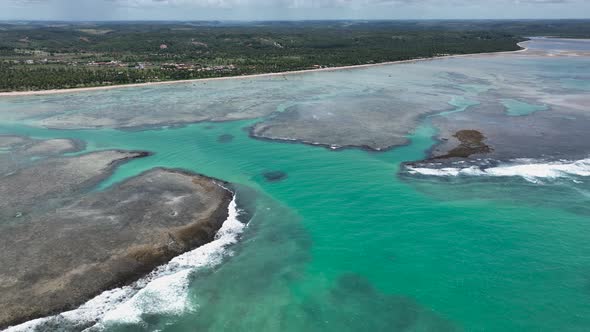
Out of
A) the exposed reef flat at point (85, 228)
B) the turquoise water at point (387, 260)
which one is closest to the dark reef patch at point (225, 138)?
the turquoise water at point (387, 260)

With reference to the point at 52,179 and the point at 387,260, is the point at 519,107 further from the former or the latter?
the point at 52,179

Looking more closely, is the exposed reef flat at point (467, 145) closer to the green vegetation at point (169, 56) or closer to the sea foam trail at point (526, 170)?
the sea foam trail at point (526, 170)

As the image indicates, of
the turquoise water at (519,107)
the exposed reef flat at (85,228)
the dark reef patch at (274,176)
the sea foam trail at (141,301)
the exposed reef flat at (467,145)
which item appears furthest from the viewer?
the turquoise water at (519,107)

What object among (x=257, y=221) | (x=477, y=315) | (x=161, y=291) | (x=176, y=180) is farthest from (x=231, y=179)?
(x=477, y=315)

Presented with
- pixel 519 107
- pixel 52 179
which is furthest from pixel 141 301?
pixel 519 107

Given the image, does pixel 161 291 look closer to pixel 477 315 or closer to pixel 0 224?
pixel 0 224
